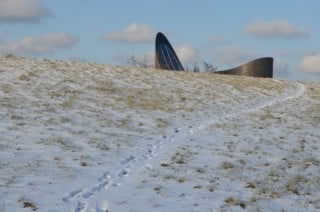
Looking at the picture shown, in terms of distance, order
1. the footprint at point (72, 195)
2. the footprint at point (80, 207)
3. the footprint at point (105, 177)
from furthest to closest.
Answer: the footprint at point (105, 177)
the footprint at point (72, 195)
the footprint at point (80, 207)

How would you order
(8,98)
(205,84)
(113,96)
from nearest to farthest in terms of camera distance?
(8,98) → (113,96) → (205,84)

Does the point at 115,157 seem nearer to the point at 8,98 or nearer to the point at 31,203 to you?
the point at 31,203

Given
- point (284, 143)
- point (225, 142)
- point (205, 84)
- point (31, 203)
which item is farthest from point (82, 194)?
point (205, 84)

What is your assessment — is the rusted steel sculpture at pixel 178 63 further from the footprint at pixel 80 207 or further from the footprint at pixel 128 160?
the footprint at pixel 80 207

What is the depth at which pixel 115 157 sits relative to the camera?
1472 cm

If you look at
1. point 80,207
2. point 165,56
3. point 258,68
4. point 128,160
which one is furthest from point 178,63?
point 80,207

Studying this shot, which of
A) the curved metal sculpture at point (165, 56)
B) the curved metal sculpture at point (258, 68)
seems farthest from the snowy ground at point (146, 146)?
the curved metal sculpture at point (165, 56)

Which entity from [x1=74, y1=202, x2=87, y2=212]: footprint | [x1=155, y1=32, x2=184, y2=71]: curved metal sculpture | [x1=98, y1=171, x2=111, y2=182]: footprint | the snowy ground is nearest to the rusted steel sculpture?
[x1=155, y1=32, x2=184, y2=71]: curved metal sculpture

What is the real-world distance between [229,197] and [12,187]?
5.42 metres

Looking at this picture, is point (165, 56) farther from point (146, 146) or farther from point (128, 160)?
point (128, 160)

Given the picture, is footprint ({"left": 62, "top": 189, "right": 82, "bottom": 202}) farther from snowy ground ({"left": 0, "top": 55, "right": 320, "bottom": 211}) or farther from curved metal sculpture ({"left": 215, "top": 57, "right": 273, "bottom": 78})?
curved metal sculpture ({"left": 215, "top": 57, "right": 273, "bottom": 78})

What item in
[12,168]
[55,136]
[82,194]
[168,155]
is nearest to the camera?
[82,194]

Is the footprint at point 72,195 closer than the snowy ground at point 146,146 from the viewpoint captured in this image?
Yes

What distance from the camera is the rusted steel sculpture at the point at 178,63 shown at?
4612cm
